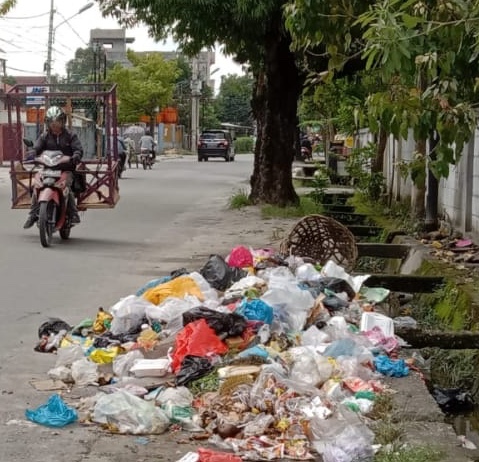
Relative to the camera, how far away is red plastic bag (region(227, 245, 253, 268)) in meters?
8.33

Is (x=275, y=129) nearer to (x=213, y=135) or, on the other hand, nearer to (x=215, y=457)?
(x=215, y=457)

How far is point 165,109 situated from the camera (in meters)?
65.1

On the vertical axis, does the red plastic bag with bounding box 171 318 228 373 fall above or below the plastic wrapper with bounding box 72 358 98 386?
above

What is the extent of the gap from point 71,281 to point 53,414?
4.39 meters

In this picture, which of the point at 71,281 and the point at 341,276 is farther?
the point at 71,281

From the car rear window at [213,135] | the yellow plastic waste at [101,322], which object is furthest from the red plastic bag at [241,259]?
the car rear window at [213,135]

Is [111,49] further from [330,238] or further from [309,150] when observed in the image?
[330,238]

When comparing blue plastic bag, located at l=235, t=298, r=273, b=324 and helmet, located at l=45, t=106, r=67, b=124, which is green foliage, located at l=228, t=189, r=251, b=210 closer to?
helmet, located at l=45, t=106, r=67, b=124

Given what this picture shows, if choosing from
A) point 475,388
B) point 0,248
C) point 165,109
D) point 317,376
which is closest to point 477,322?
point 475,388

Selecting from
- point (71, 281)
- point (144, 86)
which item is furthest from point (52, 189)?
point (144, 86)

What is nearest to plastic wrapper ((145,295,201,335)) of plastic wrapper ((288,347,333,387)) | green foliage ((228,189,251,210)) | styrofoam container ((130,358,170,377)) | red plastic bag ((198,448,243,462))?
styrofoam container ((130,358,170,377))

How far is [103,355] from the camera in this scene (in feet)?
19.2

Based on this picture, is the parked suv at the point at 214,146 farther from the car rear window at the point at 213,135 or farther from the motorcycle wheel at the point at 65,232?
the motorcycle wheel at the point at 65,232

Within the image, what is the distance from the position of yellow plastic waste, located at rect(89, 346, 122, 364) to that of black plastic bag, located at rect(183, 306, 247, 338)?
1.75ft
